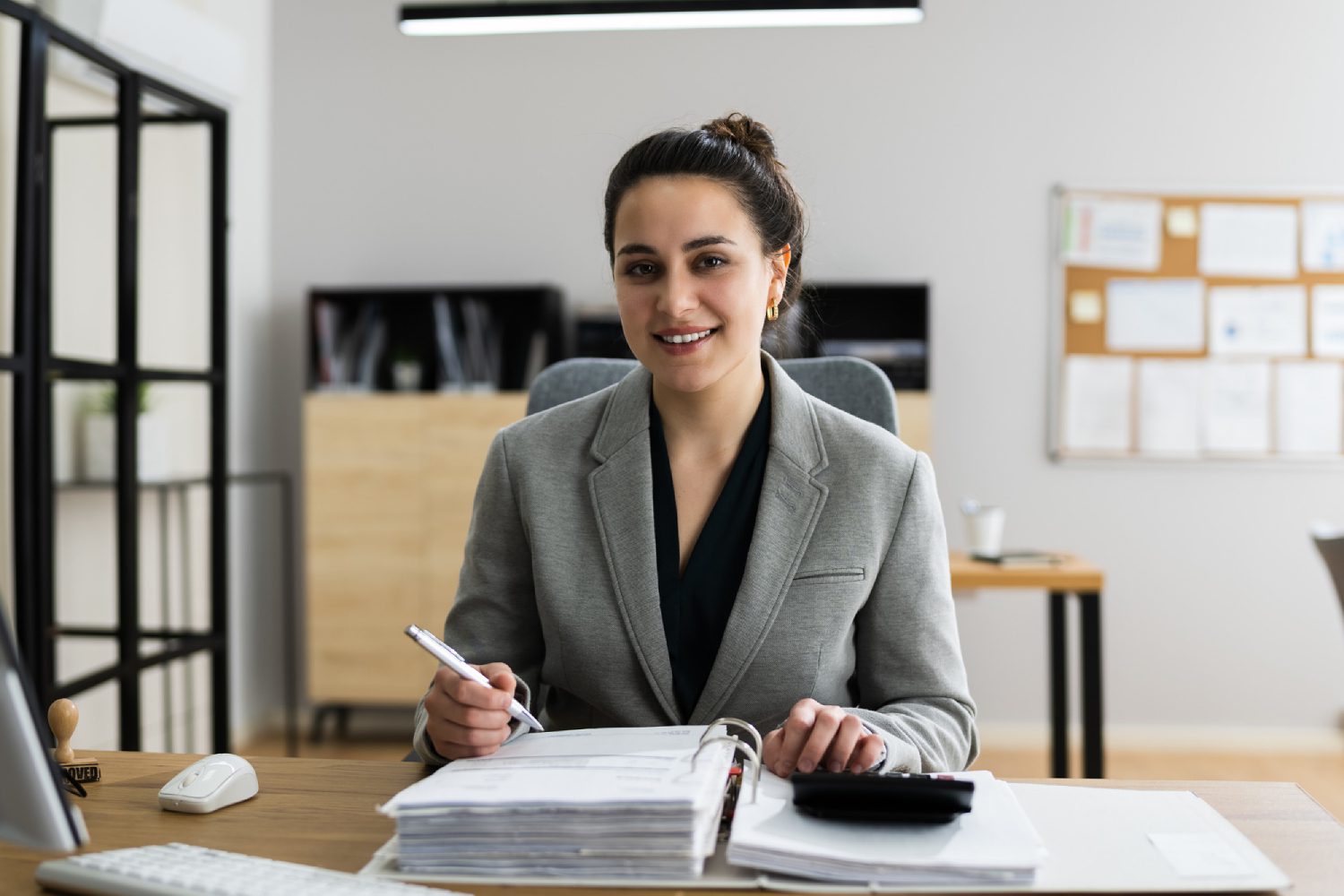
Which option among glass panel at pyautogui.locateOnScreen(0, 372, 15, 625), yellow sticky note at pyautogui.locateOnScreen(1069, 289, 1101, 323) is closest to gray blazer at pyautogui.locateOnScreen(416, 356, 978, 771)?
glass panel at pyautogui.locateOnScreen(0, 372, 15, 625)

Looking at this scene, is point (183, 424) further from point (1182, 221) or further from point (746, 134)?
point (1182, 221)

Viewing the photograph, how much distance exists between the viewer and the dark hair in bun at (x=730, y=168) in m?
1.46

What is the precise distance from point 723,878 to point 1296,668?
3902 millimetres

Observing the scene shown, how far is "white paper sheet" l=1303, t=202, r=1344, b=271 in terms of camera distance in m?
4.10

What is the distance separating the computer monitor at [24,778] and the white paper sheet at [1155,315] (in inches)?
157

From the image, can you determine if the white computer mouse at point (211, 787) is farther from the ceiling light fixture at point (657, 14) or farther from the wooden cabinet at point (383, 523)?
the wooden cabinet at point (383, 523)

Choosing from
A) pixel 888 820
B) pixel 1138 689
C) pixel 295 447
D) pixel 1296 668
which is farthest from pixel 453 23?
pixel 1296 668

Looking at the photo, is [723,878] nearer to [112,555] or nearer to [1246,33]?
[112,555]

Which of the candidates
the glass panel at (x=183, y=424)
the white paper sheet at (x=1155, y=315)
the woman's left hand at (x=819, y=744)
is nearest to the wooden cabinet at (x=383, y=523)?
the glass panel at (x=183, y=424)

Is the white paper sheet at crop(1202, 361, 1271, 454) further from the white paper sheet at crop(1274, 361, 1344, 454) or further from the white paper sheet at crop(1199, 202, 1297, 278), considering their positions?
the white paper sheet at crop(1199, 202, 1297, 278)

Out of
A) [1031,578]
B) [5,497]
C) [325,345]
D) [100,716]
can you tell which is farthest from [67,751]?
[325,345]

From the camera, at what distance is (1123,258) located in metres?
4.16

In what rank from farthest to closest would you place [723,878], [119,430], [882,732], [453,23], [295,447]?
[295,447] → [453,23] → [119,430] → [882,732] → [723,878]

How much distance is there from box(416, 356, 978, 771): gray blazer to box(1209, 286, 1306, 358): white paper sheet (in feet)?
10.2
